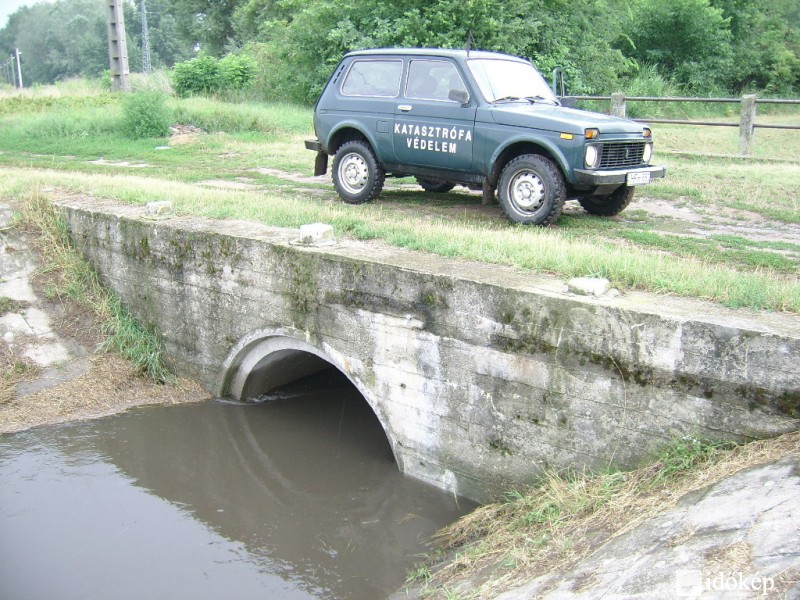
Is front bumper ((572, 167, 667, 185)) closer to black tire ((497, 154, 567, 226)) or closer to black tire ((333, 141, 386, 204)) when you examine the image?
black tire ((497, 154, 567, 226))

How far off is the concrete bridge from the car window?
2631 millimetres

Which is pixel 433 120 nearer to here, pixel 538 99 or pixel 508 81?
pixel 508 81

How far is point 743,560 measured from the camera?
4.01m

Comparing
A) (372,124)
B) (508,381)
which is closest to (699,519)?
(508,381)

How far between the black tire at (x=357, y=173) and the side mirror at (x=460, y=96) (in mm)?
1499

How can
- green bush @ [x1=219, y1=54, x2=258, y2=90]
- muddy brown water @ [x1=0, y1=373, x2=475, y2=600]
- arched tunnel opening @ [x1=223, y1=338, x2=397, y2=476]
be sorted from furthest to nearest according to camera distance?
green bush @ [x1=219, y1=54, x2=258, y2=90], arched tunnel opening @ [x1=223, y1=338, x2=397, y2=476], muddy brown water @ [x1=0, y1=373, x2=475, y2=600]

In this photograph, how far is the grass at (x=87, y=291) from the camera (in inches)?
381

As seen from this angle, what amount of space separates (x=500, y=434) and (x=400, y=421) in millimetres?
1083

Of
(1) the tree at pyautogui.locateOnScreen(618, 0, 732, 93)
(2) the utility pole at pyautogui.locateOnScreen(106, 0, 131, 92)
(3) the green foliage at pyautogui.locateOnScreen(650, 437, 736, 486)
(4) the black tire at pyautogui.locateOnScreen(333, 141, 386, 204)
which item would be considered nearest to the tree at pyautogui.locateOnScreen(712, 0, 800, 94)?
(1) the tree at pyautogui.locateOnScreen(618, 0, 732, 93)

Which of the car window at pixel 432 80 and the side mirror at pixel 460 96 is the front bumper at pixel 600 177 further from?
the car window at pixel 432 80

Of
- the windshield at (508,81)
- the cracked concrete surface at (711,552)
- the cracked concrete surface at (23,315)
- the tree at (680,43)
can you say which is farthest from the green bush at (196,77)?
the cracked concrete surface at (711,552)

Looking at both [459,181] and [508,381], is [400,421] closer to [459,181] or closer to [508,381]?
[508,381]

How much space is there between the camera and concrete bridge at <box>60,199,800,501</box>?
543 centimetres

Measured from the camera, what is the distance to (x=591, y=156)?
851cm
